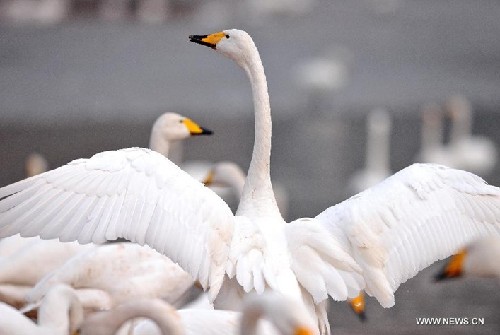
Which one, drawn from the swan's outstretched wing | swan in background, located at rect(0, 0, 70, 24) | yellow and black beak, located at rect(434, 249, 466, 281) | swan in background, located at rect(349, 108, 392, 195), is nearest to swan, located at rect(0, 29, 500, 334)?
the swan's outstretched wing

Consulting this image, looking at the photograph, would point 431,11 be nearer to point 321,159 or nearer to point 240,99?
point 240,99

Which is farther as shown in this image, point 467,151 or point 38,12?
point 38,12

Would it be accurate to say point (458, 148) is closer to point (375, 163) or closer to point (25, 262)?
point (375, 163)

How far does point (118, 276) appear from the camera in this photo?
287 inches

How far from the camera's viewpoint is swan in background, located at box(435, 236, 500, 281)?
5605 millimetres

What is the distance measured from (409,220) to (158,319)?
5.14 feet

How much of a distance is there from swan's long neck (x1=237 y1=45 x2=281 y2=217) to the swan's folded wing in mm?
345

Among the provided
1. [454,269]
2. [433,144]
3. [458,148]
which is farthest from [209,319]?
[433,144]

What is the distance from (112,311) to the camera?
561cm

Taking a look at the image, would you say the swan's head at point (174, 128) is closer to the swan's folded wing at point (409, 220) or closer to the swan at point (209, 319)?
the swan's folded wing at point (409, 220)

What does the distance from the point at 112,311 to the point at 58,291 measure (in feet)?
2.37

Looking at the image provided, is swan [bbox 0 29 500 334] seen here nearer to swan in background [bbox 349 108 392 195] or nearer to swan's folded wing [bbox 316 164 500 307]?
swan's folded wing [bbox 316 164 500 307]

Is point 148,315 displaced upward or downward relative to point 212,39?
downward

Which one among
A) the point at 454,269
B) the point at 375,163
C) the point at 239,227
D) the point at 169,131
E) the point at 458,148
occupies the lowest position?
the point at 458,148
